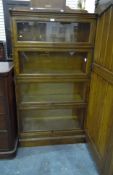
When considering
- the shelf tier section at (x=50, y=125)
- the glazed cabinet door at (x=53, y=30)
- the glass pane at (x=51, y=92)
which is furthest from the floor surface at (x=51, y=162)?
the glazed cabinet door at (x=53, y=30)

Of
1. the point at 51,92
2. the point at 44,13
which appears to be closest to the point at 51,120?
the point at 51,92

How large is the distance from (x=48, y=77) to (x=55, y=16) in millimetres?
586

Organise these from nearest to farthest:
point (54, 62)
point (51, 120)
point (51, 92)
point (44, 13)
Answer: point (44, 13)
point (54, 62)
point (51, 92)
point (51, 120)

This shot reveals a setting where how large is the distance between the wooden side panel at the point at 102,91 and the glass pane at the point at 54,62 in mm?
233

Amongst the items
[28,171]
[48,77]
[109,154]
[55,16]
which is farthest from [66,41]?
[28,171]

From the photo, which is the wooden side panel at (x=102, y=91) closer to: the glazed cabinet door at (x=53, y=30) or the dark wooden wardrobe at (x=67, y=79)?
the dark wooden wardrobe at (x=67, y=79)

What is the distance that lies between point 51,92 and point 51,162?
0.78 m

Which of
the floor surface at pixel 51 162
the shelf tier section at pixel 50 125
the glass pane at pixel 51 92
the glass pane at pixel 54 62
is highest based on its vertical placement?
the glass pane at pixel 54 62

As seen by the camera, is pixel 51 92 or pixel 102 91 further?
pixel 51 92

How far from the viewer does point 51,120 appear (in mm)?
2076

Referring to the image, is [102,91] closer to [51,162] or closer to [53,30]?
[53,30]

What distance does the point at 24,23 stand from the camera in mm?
1513

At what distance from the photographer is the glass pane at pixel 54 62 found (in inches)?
68.3

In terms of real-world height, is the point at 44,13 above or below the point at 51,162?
above
